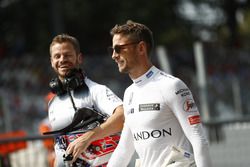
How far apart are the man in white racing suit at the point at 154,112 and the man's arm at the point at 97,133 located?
31cm

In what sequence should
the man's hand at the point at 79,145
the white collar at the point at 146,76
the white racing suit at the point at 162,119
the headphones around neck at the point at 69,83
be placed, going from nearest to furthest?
the white racing suit at the point at 162,119 < the white collar at the point at 146,76 < the man's hand at the point at 79,145 < the headphones around neck at the point at 69,83

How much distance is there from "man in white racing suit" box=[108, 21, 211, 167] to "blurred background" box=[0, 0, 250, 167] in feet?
16.4

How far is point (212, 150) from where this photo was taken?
1062 centimetres

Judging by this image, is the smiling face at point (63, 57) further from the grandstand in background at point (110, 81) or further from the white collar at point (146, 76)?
the grandstand in background at point (110, 81)

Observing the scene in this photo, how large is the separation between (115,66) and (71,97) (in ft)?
33.3

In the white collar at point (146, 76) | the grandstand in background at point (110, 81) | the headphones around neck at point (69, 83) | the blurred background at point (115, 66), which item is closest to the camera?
the white collar at point (146, 76)

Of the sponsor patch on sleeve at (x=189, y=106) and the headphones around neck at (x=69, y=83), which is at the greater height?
the headphones around neck at (x=69, y=83)

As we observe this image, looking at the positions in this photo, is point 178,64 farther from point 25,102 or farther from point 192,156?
point 192,156

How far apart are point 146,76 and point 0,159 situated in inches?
197

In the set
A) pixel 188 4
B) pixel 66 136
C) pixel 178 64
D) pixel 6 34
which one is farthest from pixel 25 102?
pixel 188 4

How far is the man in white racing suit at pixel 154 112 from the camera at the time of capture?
15.1ft

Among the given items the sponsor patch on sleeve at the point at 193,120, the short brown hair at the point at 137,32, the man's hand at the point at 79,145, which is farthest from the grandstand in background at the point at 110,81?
the sponsor patch on sleeve at the point at 193,120

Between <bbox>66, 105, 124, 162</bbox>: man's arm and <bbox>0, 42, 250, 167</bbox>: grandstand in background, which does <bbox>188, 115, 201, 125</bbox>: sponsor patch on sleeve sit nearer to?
<bbox>66, 105, 124, 162</bbox>: man's arm

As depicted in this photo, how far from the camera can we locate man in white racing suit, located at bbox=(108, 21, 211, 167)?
4598mm
